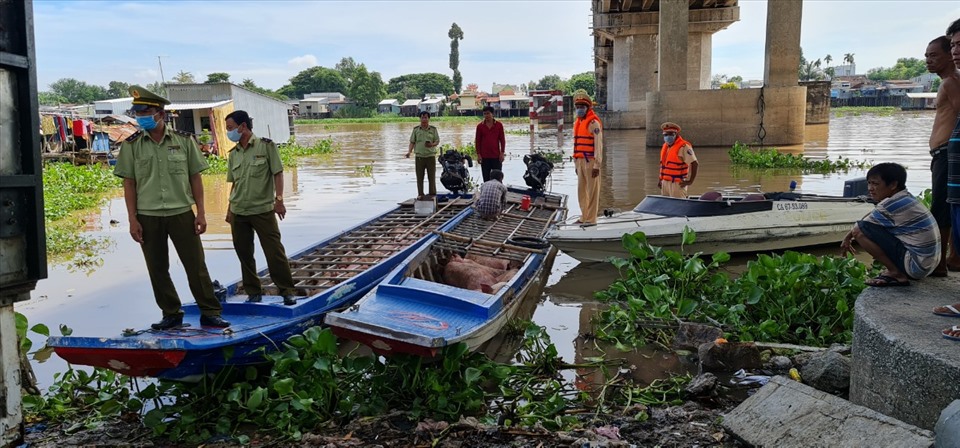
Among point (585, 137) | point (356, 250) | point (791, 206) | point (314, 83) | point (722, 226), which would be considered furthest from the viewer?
point (314, 83)

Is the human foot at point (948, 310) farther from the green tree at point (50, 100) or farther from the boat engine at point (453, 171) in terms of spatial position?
the green tree at point (50, 100)

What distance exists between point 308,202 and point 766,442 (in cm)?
1279

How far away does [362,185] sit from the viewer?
1777cm

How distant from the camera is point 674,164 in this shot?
9.23m

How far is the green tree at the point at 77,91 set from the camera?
308 feet

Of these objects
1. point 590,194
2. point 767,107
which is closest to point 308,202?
point 590,194

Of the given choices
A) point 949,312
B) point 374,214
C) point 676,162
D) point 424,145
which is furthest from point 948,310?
point 374,214

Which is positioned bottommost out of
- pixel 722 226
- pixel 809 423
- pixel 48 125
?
pixel 809 423

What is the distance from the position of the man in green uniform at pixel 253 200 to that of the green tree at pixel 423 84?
99.6 metres

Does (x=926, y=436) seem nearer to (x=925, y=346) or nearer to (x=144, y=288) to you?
(x=925, y=346)

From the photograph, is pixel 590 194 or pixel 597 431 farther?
pixel 590 194

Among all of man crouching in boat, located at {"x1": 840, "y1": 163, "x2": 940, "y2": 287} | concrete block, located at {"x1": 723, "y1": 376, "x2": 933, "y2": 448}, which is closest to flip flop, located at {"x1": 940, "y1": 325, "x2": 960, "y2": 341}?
concrete block, located at {"x1": 723, "y1": 376, "x2": 933, "y2": 448}

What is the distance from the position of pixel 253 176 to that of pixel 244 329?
128 centimetres

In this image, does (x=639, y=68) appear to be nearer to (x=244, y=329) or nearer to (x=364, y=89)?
(x=244, y=329)
